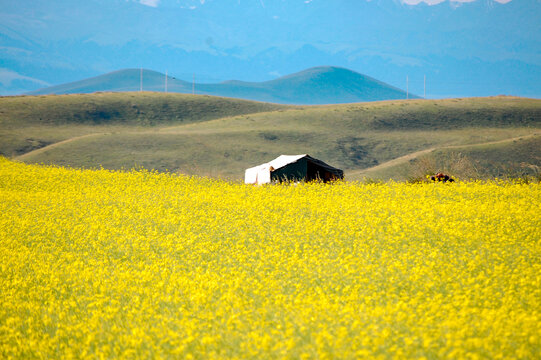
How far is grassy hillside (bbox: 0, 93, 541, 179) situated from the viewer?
47.8m

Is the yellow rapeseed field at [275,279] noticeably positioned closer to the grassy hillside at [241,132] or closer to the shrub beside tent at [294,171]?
the shrub beside tent at [294,171]

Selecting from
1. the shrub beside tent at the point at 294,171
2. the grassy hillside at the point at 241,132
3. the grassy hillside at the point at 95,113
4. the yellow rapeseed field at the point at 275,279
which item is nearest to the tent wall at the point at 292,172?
the shrub beside tent at the point at 294,171

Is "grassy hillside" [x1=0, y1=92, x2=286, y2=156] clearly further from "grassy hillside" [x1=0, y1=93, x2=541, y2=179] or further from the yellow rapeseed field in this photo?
the yellow rapeseed field

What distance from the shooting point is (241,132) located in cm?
5825

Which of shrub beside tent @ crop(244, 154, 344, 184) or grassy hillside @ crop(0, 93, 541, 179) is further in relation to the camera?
grassy hillside @ crop(0, 93, 541, 179)

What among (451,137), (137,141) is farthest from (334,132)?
(137,141)

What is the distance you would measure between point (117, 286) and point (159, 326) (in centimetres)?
180

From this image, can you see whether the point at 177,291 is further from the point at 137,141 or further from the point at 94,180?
the point at 137,141

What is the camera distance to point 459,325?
575 centimetres

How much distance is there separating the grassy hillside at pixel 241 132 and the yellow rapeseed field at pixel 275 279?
27.2 metres

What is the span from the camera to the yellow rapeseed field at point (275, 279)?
5637mm

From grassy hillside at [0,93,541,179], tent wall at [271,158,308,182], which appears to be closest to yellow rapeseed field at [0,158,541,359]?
tent wall at [271,158,308,182]

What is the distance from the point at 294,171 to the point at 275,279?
18810mm

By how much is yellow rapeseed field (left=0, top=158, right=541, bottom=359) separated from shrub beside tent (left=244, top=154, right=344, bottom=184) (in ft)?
35.3
